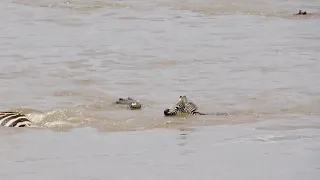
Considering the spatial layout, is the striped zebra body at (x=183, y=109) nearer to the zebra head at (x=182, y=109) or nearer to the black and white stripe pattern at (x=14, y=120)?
the zebra head at (x=182, y=109)

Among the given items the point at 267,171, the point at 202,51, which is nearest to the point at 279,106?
the point at 267,171

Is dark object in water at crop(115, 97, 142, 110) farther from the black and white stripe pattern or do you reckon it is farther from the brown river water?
A: the black and white stripe pattern

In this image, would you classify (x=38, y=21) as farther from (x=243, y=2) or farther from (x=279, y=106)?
(x=279, y=106)

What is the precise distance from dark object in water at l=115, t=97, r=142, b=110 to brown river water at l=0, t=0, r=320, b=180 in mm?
99

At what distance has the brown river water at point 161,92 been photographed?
8.25 m

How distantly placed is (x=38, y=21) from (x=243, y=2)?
696 centimetres

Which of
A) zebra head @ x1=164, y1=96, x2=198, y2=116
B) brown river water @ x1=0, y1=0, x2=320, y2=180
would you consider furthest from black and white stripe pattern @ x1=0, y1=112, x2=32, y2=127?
zebra head @ x1=164, y1=96, x2=198, y2=116

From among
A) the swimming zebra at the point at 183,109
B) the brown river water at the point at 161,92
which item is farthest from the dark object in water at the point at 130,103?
the swimming zebra at the point at 183,109

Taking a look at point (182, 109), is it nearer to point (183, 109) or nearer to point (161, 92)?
point (183, 109)

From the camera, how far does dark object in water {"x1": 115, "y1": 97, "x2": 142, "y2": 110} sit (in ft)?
38.8

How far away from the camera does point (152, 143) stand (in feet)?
30.3

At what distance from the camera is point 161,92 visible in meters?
13.2

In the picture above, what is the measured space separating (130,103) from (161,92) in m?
1.31

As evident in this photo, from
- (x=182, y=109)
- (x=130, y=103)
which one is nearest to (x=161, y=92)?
(x=130, y=103)
